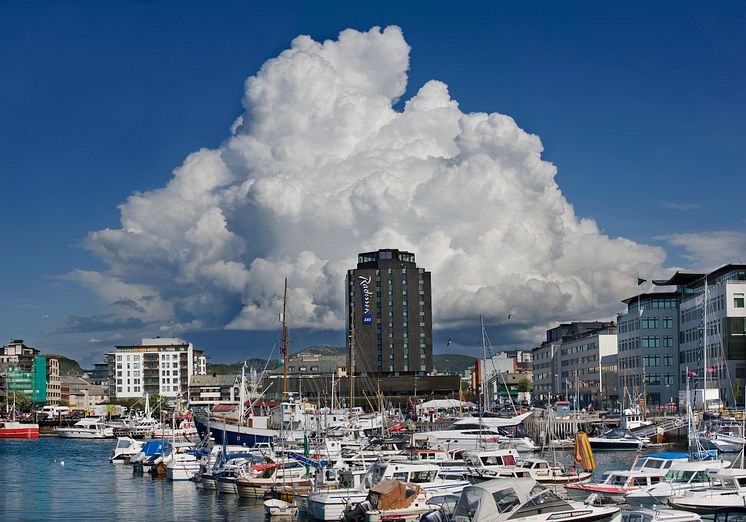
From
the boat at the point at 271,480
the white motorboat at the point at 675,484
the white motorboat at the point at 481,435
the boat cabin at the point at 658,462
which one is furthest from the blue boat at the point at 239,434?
the white motorboat at the point at 675,484

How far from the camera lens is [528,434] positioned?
132 meters

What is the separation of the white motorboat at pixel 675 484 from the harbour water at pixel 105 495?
21.7 metres

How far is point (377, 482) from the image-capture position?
57.1 m

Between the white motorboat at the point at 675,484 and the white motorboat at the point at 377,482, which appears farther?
the white motorboat at the point at 675,484

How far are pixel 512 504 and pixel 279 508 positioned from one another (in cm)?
2019

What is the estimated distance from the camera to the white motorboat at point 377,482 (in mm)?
52875

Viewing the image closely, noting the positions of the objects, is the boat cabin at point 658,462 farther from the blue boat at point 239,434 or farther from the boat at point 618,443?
the blue boat at point 239,434

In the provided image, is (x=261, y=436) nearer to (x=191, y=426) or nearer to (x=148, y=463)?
(x=148, y=463)

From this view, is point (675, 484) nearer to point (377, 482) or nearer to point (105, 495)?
point (377, 482)

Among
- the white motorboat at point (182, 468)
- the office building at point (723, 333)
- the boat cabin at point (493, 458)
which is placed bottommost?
the white motorboat at point (182, 468)

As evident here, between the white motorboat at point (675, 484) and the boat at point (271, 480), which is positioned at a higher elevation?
the white motorboat at point (675, 484)

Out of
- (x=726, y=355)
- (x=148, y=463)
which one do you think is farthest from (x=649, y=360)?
(x=148, y=463)

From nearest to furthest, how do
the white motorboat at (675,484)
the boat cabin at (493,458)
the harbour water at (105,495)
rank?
the white motorboat at (675,484) → the harbour water at (105,495) → the boat cabin at (493,458)

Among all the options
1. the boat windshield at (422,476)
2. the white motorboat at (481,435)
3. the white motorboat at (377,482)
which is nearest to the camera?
the white motorboat at (377,482)
